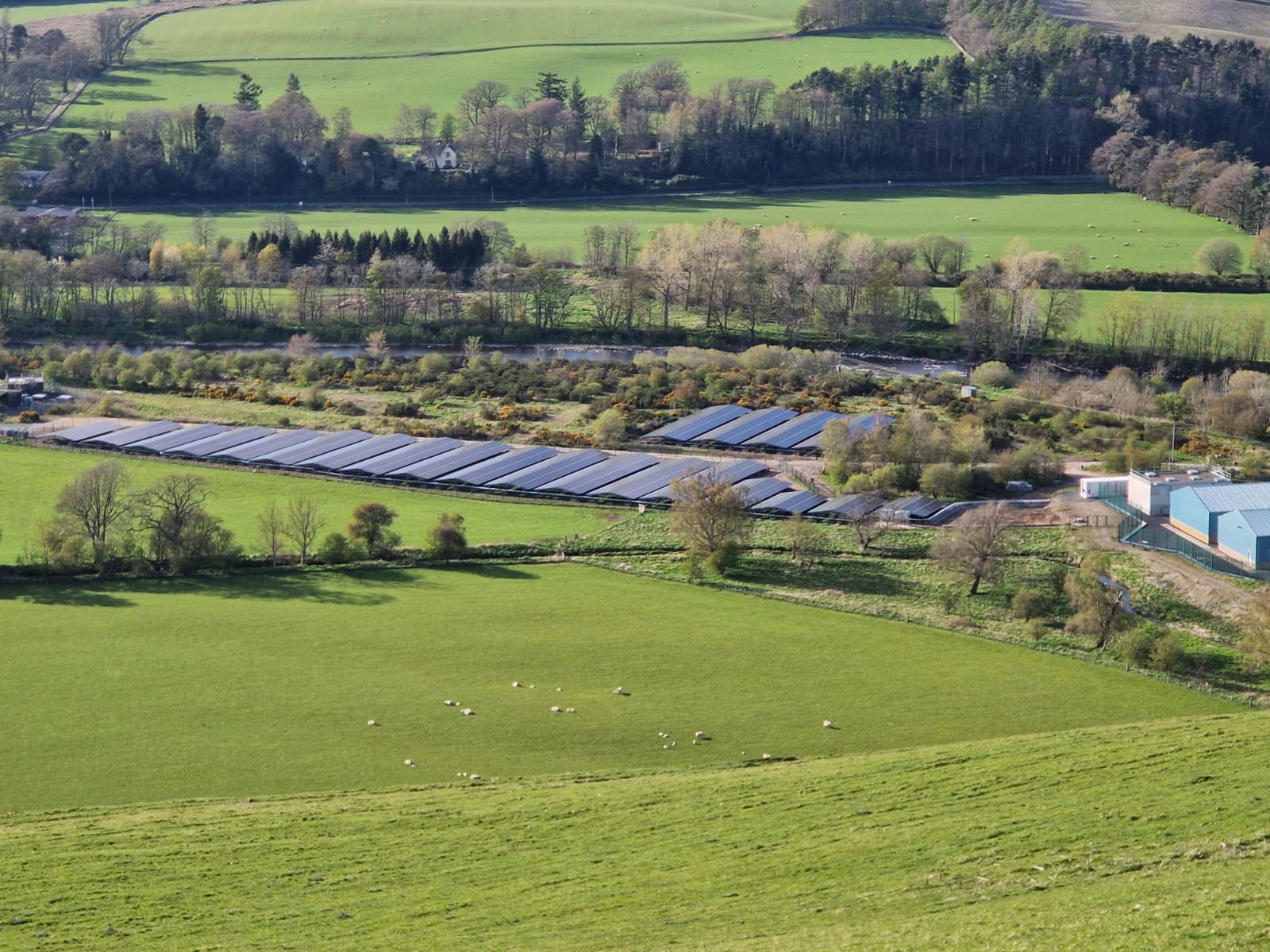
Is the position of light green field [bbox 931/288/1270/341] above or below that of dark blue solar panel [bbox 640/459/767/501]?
above

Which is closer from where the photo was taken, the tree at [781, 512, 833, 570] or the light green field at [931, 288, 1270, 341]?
the tree at [781, 512, 833, 570]

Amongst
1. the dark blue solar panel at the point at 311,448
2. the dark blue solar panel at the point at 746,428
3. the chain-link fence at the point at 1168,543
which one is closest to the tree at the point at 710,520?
the chain-link fence at the point at 1168,543

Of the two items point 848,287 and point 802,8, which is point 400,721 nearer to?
point 848,287

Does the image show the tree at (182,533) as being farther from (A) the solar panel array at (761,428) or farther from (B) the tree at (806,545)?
(A) the solar panel array at (761,428)

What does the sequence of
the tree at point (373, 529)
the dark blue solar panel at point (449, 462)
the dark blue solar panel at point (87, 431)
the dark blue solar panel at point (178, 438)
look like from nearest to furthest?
the tree at point (373, 529)
the dark blue solar panel at point (449, 462)
the dark blue solar panel at point (178, 438)
the dark blue solar panel at point (87, 431)

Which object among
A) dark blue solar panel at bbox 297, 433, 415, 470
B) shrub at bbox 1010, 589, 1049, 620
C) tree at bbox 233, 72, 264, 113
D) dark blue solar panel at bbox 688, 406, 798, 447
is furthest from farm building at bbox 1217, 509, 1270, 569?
→ tree at bbox 233, 72, 264, 113

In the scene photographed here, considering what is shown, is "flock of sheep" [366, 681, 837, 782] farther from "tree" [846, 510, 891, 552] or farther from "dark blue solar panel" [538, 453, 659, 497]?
"dark blue solar panel" [538, 453, 659, 497]

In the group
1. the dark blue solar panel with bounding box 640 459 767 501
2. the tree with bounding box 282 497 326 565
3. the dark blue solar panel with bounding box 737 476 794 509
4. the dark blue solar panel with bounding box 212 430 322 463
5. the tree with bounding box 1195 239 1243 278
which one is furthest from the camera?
the tree with bounding box 1195 239 1243 278
